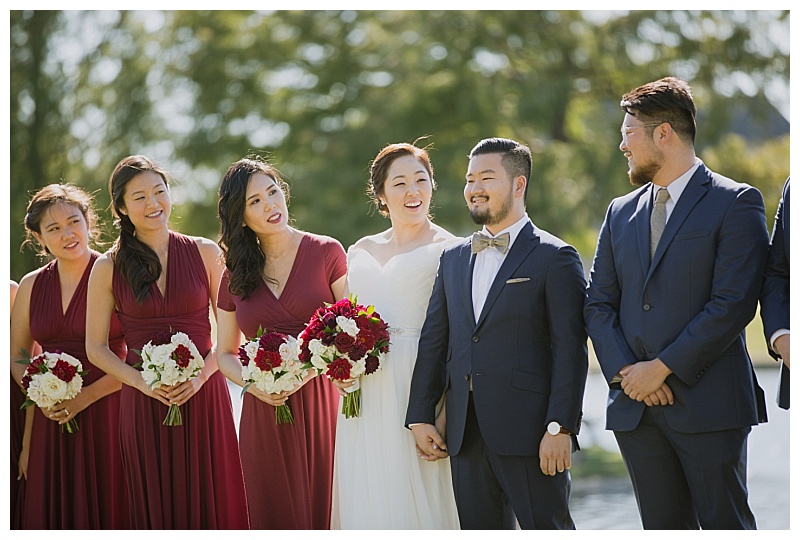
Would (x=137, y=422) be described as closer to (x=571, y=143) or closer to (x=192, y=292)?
(x=192, y=292)

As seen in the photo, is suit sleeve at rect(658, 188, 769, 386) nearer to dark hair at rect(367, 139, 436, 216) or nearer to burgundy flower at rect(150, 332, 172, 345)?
dark hair at rect(367, 139, 436, 216)

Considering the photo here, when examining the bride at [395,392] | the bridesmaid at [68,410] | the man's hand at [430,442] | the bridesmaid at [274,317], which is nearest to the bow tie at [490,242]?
the bride at [395,392]

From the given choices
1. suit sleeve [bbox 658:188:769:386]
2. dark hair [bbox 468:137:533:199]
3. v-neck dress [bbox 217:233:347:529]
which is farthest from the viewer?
v-neck dress [bbox 217:233:347:529]

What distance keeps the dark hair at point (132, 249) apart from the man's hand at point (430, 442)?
5.56 ft

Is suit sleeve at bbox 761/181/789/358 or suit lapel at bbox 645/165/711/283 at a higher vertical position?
suit lapel at bbox 645/165/711/283

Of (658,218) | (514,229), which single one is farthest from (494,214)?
(658,218)

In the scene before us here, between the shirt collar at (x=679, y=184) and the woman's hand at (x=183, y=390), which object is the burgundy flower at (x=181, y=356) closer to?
the woman's hand at (x=183, y=390)

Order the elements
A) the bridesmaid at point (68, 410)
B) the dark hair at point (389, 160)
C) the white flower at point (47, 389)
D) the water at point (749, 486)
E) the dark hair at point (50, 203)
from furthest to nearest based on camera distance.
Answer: the water at point (749, 486) < the dark hair at point (50, 203) < the bridesmaid at point (68, 410) < the white flower at point (47, 389) < the dark hair at point (389, 160)

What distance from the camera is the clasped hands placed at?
13.9 ft

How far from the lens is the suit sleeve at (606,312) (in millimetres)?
4367

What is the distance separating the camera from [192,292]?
544cm

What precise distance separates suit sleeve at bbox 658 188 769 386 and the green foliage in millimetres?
12232

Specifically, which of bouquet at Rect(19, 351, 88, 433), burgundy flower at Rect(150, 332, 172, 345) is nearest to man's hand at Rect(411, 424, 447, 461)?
burgundy flower at Rect(150, 332, 172, 345)
